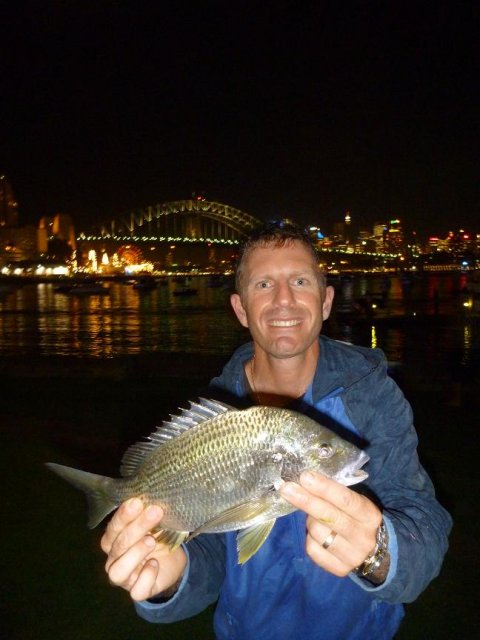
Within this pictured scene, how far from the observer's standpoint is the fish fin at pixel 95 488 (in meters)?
2.57

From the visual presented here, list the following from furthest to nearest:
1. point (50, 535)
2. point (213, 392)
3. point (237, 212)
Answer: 1. point (237, 212)
2. point (50, 535)
3. point (213, 392)

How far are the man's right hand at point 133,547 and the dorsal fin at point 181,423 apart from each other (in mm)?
252

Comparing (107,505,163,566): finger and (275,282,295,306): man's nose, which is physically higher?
(275,282,295,306): man's nose

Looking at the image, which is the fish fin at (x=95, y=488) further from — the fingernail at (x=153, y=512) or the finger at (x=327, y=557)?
the finger at (x=327, y=557)

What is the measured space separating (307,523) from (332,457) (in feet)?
0.91

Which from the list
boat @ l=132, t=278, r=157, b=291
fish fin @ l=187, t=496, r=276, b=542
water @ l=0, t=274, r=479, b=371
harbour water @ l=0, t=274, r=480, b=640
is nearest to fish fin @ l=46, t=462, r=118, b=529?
fish fin @ l=187, t=496, r=276, b=542

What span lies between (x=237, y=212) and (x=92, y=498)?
171 m

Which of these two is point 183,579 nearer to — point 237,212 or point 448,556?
point 448,556

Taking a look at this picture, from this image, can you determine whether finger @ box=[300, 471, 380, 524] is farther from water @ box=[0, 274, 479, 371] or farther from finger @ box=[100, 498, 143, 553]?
water @ box=[0, 274, 479, 371]

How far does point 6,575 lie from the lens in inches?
183

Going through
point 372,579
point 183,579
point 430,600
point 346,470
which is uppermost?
point 346,470

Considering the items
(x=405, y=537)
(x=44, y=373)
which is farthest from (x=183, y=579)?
(x=44, y=373)

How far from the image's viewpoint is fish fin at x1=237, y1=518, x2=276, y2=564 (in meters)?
2.22

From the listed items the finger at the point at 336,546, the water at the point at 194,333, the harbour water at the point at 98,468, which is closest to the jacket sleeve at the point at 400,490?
the finger at the point at 336,546
